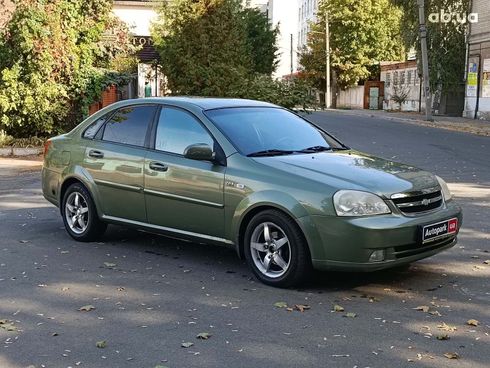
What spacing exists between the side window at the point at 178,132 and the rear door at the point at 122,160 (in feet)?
0.62

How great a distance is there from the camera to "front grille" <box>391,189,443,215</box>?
5.56 m

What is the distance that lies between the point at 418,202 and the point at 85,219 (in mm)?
3745

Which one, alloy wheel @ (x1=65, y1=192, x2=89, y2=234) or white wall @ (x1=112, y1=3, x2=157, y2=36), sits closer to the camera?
alloy wheel @ (x1=65, y1=192, x2=89, y2=234)

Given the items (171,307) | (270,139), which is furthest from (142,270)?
(270,139)

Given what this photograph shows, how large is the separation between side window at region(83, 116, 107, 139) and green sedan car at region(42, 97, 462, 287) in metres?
0.02

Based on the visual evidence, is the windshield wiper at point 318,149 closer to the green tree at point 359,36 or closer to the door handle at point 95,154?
the door handle at point 95,154

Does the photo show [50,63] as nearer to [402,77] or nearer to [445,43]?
[445,43]

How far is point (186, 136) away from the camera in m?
6.60

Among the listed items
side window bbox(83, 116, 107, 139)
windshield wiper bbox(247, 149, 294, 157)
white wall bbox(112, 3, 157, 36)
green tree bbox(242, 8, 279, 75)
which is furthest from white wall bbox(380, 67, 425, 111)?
windshield wiper bbox(247, 149, 294, 157)

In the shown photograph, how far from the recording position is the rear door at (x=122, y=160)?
6914 mm

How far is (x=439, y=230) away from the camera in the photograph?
5.76 metres

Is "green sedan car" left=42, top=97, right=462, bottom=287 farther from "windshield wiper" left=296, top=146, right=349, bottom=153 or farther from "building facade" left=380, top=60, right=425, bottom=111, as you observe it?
"building facade" left=380, top=60, right=425, bottom=111

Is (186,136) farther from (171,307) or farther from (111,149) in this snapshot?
(171,307)

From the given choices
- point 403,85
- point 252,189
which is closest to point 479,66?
point 403,85
